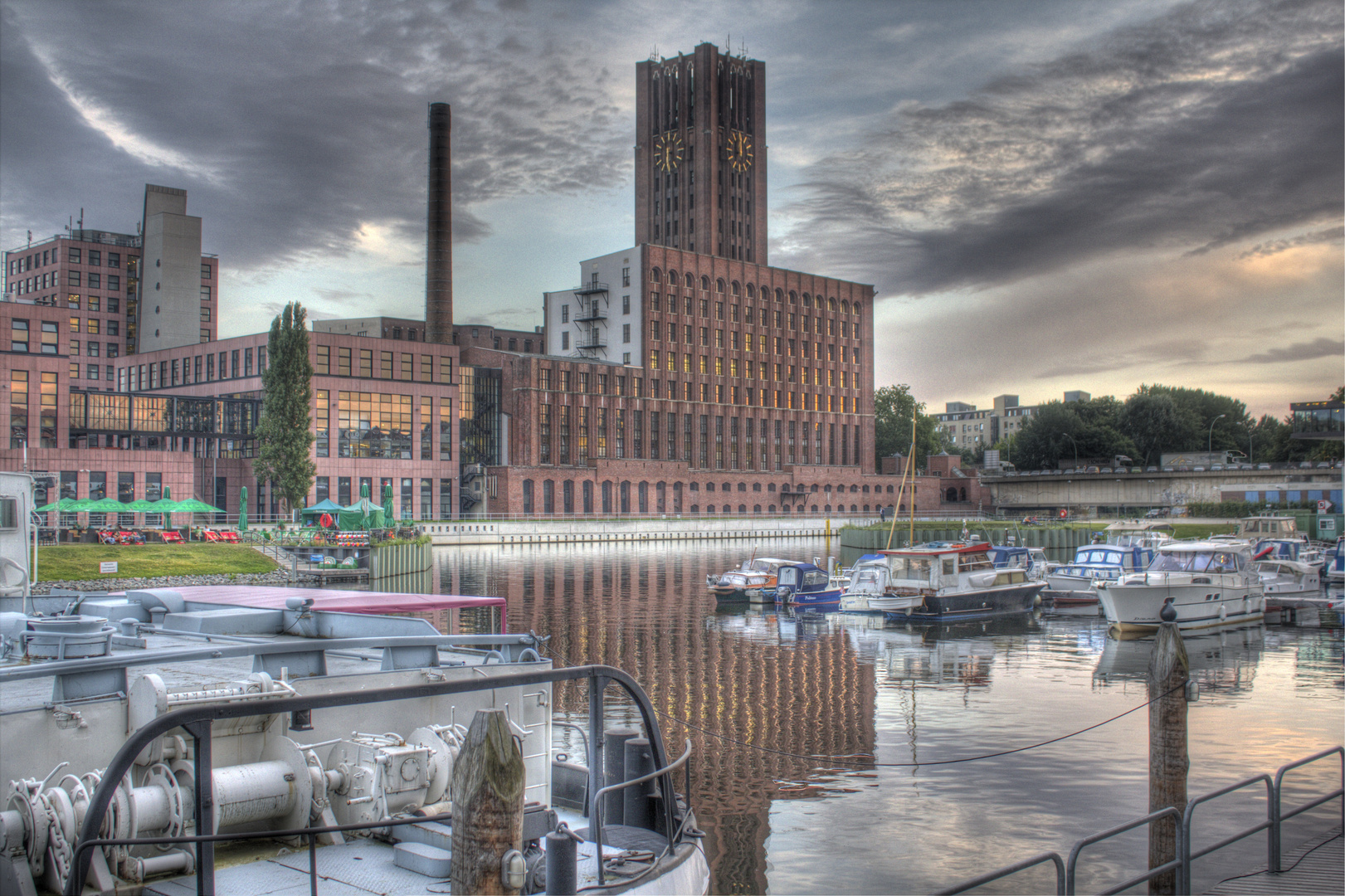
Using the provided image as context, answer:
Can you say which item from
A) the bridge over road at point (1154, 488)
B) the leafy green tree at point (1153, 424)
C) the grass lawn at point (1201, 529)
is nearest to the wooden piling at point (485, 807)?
the grass lawn at point (1201, 529)

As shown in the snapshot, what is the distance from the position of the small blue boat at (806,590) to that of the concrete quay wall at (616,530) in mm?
40917

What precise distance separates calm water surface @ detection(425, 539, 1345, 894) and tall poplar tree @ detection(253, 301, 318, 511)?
3997cm

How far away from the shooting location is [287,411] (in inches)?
3095

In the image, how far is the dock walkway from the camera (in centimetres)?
1152

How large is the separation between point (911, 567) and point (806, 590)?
5.38 m

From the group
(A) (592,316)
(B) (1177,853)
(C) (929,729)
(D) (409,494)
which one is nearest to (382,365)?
(D) (409,494)

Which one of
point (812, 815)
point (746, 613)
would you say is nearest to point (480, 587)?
point (746, 613)

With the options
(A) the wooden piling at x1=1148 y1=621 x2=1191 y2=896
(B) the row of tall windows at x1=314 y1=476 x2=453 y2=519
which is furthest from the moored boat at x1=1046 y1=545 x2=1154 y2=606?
(B) the row of tall windows at x1=314 y1=476 x2=453 y2=519

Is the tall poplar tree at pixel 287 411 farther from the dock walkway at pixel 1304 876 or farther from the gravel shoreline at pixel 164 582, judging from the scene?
the dock walkway at pixel 1304 876

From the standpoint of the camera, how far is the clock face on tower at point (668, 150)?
155 m

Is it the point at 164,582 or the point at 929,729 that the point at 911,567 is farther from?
the point at 164,582

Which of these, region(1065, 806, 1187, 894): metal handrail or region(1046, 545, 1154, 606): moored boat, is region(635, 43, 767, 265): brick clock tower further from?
region(1065, 806, 1187, 894): metal handrail

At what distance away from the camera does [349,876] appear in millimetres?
8938

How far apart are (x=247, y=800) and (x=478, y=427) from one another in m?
110
